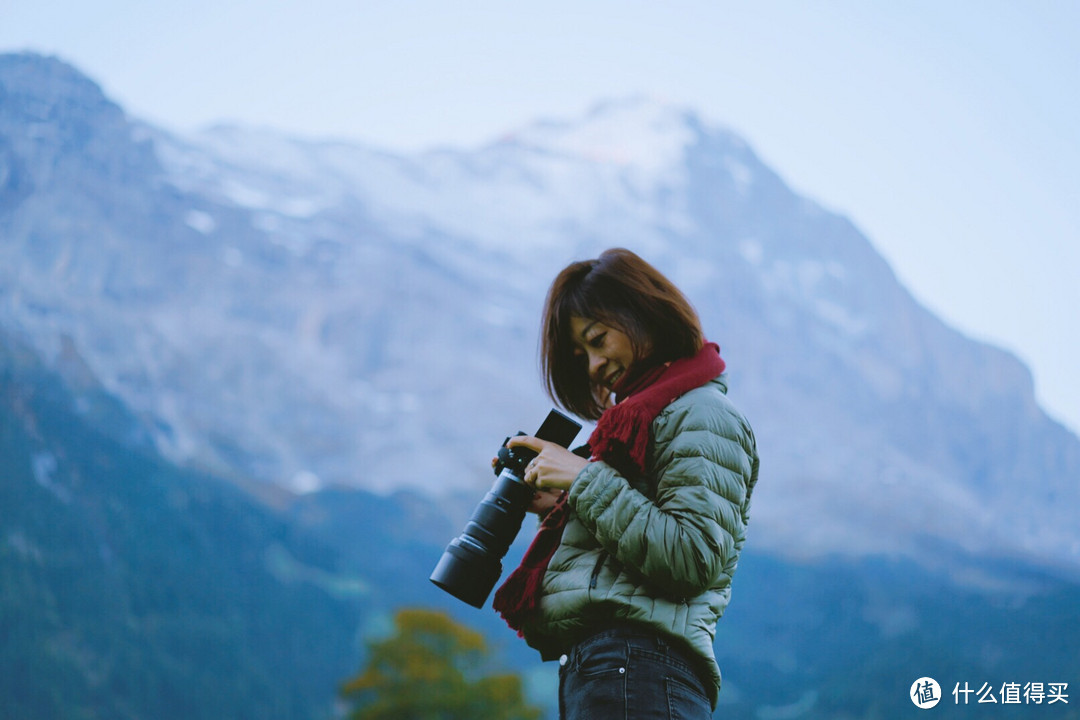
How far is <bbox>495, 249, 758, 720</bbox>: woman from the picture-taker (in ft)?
3.28

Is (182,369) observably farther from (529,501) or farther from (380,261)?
(529,501)

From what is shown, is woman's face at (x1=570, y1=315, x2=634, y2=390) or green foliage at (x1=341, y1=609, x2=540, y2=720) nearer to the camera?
woman's face at (x1=570, y1=315, x2=634, y2=390)

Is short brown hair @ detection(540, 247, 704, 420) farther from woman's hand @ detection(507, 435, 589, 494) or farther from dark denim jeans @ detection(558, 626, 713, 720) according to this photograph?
dark denim jeans @ detection(558, 626, 713, 720)

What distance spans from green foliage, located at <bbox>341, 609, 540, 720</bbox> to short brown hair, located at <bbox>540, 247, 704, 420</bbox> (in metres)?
8.10

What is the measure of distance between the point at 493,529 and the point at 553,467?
13 centimetres

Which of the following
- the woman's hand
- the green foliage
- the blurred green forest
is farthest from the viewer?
the blurred green forest

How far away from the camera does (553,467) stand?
111 cm

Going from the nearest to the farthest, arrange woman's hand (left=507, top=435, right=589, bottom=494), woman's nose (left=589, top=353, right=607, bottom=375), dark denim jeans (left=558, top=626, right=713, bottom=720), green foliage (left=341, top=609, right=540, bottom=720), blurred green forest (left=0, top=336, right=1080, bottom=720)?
→ 1. dark denim jeans (left=558, top=626, right=713, bottom=720)
2. woman's hand (left=507, top=435, right=589, bottom=494)
3. woman's nose (left=589, top=353, right=607, bottom=375)
4. green foliage (left=341, top=609, right=540, bottom=720)
5. blurred green forest (left=0, top=336, right=1080, bottom=720)

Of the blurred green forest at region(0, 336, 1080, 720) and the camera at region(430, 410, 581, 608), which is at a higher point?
the blurred green forest at region(0, 336, 1080, 720)

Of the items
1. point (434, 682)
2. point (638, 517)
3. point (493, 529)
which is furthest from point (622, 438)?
point (434, 682)

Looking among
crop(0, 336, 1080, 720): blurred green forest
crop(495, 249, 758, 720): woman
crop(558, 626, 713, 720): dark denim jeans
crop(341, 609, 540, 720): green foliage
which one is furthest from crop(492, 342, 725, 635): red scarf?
crop(0, 336, 1080, 720): blurred green forest

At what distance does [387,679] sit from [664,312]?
9.14 metres

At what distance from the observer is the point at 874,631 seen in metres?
13.3

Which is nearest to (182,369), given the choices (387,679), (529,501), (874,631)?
(387,679)
